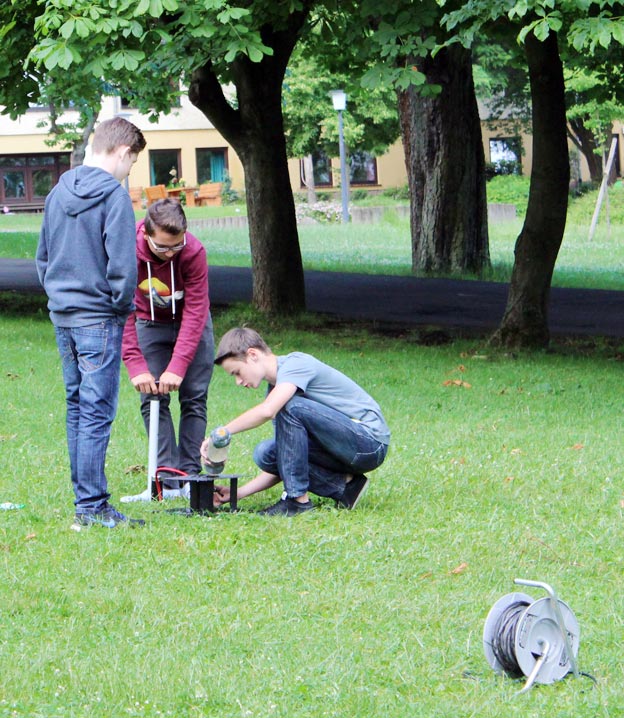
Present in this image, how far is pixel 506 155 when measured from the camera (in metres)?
58.9

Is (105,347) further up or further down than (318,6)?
further down

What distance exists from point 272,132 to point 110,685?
11.6 meters

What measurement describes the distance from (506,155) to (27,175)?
72.8ft

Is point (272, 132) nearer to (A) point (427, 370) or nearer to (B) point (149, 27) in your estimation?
(B) point (149, 27)

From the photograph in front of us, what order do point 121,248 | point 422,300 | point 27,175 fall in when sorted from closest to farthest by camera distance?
point 121,248 → point 422,300 → point 27,175

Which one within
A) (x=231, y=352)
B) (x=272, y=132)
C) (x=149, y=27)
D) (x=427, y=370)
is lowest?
(x=427, y=370)

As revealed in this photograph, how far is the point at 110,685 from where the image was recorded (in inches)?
157

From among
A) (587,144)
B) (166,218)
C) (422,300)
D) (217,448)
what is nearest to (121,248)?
(166,218)

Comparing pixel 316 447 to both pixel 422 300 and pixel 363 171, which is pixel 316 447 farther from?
pixel 363 171

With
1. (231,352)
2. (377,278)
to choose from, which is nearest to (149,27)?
(231,352)

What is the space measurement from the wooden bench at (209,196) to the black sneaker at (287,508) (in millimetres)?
45133

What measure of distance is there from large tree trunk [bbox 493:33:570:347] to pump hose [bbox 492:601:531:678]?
872cm

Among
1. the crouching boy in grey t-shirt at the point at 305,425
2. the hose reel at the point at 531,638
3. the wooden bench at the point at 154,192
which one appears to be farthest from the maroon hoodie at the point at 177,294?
the wooden bench at the point at 154,192

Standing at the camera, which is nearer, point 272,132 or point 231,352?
point 231,352
